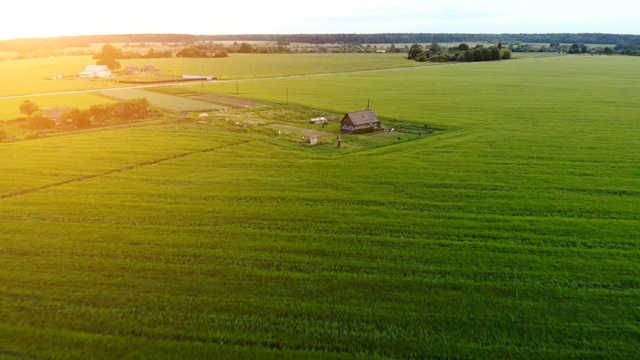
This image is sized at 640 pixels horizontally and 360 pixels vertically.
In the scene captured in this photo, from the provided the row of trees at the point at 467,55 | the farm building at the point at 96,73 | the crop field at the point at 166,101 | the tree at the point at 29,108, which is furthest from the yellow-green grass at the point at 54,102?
the row of trees at the point at 467,55

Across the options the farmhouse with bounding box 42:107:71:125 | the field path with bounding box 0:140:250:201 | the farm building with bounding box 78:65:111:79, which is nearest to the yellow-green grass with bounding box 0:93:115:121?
the farmhouse with bounding box 42:107:71:125

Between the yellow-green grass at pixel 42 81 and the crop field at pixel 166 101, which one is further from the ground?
the yellow-green grass at pixel 42 81

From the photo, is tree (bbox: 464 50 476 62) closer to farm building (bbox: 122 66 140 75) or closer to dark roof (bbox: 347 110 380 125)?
farm building (bbox: 122 66 140 75)

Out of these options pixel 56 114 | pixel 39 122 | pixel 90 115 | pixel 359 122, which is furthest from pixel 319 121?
pixel 39 122

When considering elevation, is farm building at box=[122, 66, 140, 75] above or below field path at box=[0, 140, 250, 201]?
above

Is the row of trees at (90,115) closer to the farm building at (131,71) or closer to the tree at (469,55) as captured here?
the farm building at (131,71)

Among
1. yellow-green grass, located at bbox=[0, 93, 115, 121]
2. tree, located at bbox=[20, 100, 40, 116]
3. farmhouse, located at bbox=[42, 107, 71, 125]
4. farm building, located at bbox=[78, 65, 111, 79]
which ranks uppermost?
farm building, located at bbox=[78, 65, 111, 79]

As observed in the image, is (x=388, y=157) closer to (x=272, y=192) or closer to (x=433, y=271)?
(x=272, y=192)

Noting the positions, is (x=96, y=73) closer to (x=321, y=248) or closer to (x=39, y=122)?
(x=39, y=122)
